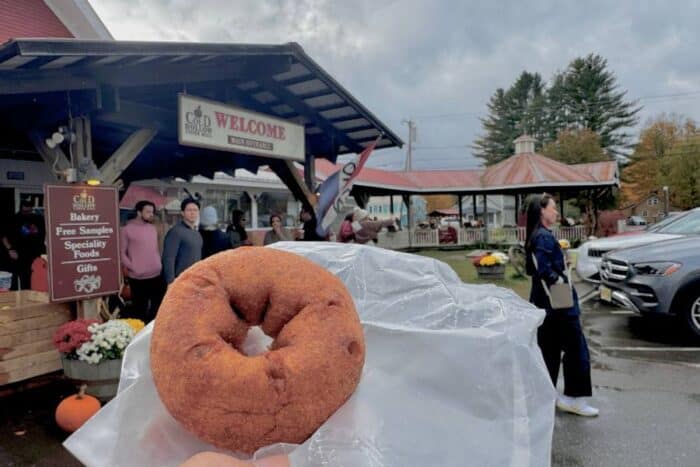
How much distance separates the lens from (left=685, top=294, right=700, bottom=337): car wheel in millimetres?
5746

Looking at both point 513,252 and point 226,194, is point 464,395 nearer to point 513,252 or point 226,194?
point 513,252

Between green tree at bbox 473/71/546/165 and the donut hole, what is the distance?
56.6 metres

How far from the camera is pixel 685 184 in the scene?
37.1 m

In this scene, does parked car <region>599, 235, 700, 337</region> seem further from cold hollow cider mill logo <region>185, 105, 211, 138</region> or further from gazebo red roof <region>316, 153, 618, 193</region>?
gazebo red roof <region>316, 153, 618, 193</region>

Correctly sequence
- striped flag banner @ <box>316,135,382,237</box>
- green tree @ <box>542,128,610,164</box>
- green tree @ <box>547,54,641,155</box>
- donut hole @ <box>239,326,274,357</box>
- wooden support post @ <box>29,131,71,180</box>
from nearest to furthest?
donut hole @ <box>239,326,274,357</box>, wooden support post @ <box>29,131,71,180</box>, striped flag banner @ <box>316,135,382,237</box>, green tree @ <box>542,128,610,164</box>, green tree @ <box>547,54,641,155</box>

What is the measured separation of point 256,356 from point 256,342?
7.9 inches

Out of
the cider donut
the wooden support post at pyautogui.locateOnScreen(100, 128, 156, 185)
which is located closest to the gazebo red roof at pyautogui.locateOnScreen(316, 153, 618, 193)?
the wooden support post at pyautogui.locateOnScreen(100, 128, 156, 185)

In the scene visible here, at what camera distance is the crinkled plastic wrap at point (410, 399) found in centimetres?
142

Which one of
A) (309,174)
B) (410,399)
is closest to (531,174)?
(309,174)

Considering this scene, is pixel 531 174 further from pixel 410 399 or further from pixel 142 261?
pixel 410 399

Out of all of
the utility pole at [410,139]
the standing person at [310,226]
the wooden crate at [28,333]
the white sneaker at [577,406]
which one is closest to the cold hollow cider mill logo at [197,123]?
the wooden crate at [28,333]

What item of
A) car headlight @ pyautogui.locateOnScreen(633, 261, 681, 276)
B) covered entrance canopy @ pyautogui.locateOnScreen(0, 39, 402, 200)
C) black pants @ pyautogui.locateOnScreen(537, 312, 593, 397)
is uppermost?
covered entrance canopy @ pyautogui.locateOnScreen(0, 39, 402, 200)

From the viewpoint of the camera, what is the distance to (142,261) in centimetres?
519

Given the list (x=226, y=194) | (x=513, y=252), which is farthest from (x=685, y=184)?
(x=226, y=194)
